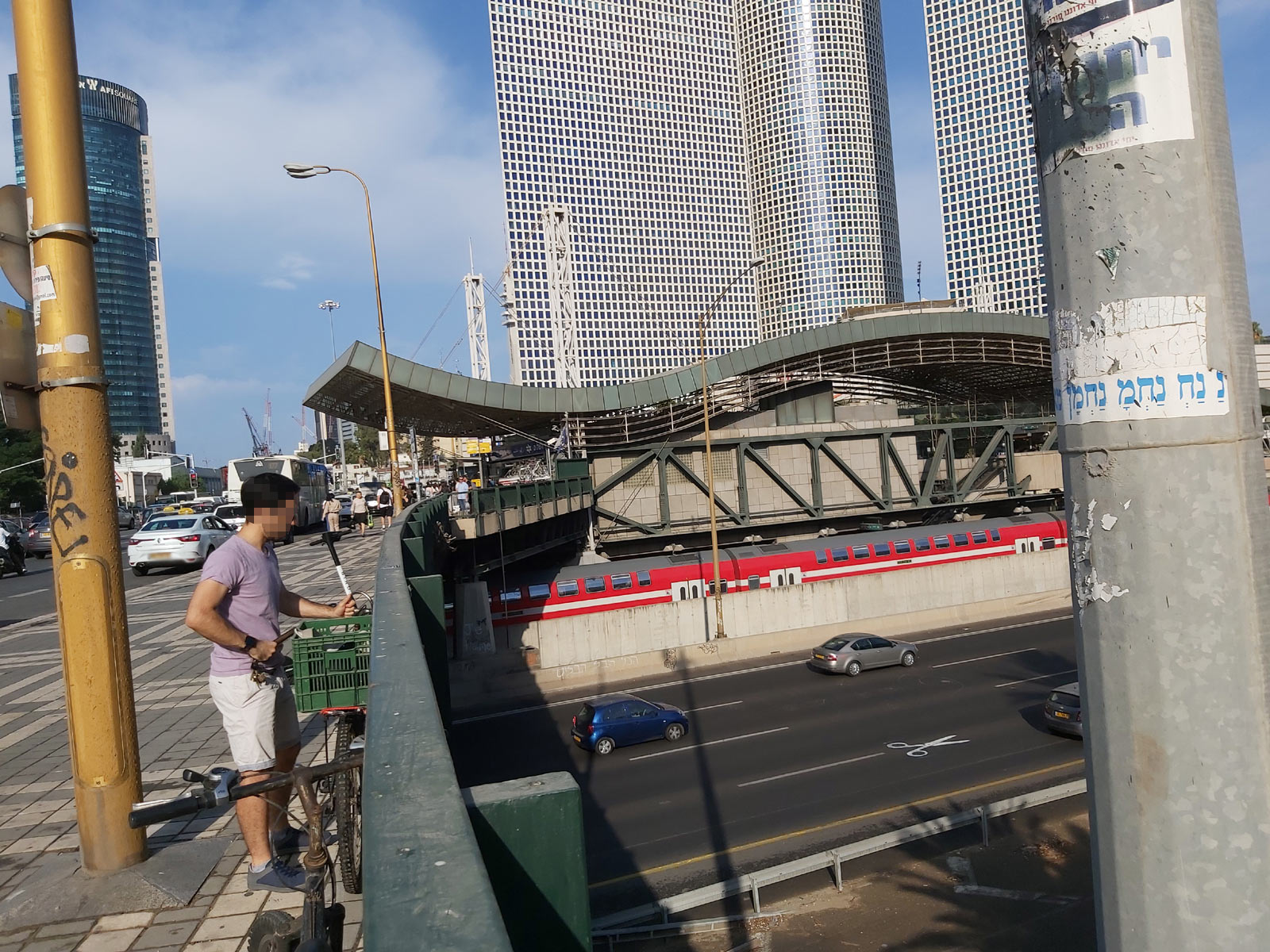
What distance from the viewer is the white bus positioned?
47938mm

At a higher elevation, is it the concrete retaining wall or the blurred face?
the blurred face

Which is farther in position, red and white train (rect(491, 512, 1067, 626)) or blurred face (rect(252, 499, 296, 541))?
red and white train (rect(491, 512, 1067, 626))

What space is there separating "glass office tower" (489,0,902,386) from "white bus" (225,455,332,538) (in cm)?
11281

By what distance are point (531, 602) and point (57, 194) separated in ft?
83.6

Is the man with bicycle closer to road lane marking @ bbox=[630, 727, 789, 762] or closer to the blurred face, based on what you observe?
the blurred face

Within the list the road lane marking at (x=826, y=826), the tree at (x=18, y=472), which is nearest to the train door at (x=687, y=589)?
the road lane marking at (x=826, y=826)

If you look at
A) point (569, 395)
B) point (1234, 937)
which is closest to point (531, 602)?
point (569, 395)

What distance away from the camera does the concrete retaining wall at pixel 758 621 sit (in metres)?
27.4

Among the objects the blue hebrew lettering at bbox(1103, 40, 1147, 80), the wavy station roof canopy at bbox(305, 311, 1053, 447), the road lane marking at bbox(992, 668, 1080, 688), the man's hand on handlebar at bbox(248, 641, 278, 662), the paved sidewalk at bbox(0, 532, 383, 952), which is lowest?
the road lane marking at bbox(992, 668, 1080, 688)

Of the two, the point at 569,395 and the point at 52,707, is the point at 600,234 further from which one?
the point at 52,707

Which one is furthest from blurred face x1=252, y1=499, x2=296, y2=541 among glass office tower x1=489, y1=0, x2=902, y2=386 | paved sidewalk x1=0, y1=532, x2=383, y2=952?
glass office tower x1=489, y1=0, x2=902, y2=386

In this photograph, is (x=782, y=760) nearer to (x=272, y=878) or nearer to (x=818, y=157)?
(x=272, y=878)

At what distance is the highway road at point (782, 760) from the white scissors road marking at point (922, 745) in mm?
63

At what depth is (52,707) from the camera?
32.2ft
